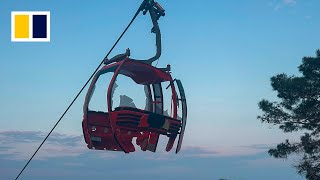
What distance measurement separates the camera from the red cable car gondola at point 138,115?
44.8ft

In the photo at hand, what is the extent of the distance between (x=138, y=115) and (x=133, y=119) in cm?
20

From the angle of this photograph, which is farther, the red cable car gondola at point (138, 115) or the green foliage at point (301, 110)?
the green foliage at point (301, 110)

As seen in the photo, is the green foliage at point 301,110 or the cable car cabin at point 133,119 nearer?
the cable car cabin at point 133,119

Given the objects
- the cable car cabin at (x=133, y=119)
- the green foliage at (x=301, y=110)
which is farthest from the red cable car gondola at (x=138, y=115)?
the green foliage at (x=301, y=110)

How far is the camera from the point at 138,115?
1365 centimetres

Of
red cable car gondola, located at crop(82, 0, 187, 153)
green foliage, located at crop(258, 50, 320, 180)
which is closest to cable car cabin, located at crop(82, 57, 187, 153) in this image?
red cable car gondola, located at crop(82, 0, 187, 153)

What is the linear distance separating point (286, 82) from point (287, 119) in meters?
2.15

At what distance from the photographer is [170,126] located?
14.5 metres

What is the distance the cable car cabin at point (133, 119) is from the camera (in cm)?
1365

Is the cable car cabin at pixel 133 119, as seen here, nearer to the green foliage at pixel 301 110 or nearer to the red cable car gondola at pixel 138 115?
the red cable car gondola at pixel 138 115

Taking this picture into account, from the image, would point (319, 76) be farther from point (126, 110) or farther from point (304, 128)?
point (126, 110)

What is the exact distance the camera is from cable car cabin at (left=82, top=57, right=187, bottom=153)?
44.8 ft

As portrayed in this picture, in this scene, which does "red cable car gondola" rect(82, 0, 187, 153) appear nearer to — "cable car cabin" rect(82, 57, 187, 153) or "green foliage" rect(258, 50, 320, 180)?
"cable car cabin" rect(82, 57, 187, 153)

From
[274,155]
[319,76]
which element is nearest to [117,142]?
[274,155]
